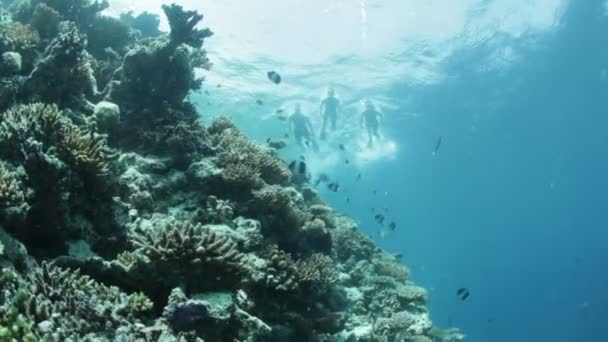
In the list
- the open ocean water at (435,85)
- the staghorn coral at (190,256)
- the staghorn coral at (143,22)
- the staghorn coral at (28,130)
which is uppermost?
the open ocean water at (435,85)

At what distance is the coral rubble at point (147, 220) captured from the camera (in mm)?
4770

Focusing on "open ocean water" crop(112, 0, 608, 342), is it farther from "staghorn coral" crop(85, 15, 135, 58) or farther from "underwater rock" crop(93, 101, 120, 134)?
"underwater rock" crop(93, 101, 120, 134)

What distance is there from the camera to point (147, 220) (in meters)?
6.93

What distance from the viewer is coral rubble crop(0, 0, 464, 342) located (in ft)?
15.6

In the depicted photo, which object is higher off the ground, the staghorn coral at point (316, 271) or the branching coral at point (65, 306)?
the staghorn coral at point (316, 271)

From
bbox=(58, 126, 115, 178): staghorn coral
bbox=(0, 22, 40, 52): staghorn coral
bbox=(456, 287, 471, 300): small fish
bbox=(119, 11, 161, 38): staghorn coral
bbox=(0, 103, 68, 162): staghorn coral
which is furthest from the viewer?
bbox=(119, 11, 161, 38): staghorn coral

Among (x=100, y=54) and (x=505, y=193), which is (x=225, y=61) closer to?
(x=100, y=54)

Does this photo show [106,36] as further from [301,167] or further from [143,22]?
[301,167]

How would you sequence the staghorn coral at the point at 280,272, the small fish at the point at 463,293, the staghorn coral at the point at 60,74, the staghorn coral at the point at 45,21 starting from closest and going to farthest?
the staghorn coral at the point at 280,272 → the staghorn coral at the point at 60,74 → the staghorn coral at the point at 45,21 → the small fish at the point at 463,293

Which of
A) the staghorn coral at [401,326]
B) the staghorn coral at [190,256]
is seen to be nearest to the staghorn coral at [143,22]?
the staghorn coral at [401,326]

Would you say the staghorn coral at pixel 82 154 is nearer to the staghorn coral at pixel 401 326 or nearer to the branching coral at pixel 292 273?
the branching coral at pixel 292 273

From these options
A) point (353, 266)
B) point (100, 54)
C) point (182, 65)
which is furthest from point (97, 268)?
point (100, 54)

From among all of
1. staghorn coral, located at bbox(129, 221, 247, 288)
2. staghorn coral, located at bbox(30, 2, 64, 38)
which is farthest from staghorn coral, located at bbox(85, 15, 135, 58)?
staghorn coral, located at bbox(129, 221, 247, 288)

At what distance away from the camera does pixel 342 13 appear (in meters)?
27.0
